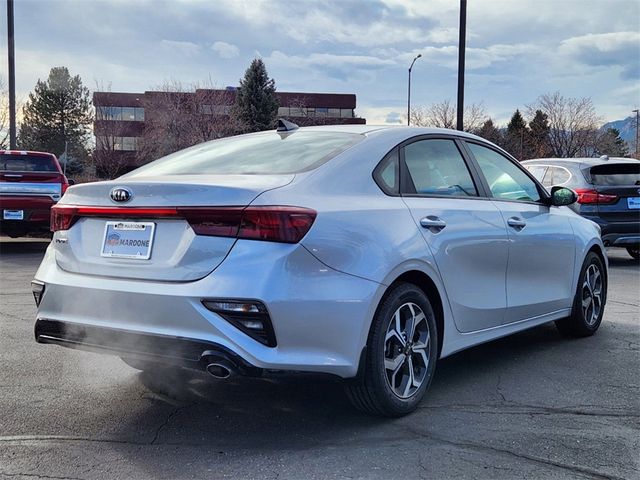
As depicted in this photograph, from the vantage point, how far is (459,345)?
402 centimetres

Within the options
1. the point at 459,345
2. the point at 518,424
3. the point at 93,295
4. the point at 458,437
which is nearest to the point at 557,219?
the point at 459,345

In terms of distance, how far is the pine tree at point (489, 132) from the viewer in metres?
39.3

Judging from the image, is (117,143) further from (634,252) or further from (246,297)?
(246,297)

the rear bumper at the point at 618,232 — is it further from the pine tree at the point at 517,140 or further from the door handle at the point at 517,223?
the pine tree at the point at 517,140

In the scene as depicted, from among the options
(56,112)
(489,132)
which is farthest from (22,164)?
(56,112)

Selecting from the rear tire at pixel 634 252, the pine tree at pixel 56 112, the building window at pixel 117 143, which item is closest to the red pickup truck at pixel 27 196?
the rear tire at pixel 634 252

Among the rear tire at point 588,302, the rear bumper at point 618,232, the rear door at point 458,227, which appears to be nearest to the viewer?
the rear door at point 458,227

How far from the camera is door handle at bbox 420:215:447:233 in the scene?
3.65 m

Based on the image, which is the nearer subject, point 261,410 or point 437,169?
point 261,410

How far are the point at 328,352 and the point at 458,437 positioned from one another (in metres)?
0.84

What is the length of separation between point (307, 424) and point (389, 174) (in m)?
1.43

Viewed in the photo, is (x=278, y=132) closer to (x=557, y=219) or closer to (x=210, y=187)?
(x=210, y=187)

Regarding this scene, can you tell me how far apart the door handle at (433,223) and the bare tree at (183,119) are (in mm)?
33807

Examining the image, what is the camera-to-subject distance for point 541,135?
42.3 meters
